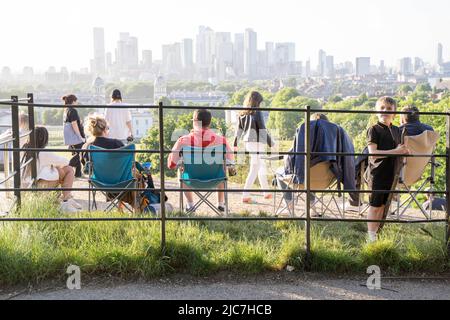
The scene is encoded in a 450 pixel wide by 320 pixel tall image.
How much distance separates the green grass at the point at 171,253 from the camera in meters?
4.83

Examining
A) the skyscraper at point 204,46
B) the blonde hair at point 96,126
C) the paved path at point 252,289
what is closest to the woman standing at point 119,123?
the blonde hair at point 96,126

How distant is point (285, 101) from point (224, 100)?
33.4 feet

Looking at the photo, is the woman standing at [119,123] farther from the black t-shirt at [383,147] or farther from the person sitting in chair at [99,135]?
the black t-shirt at [383,147]

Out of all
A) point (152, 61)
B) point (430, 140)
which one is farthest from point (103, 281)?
point (152, 61)

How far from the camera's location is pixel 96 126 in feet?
24.0

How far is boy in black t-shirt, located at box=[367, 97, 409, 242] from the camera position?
6137 millimetres

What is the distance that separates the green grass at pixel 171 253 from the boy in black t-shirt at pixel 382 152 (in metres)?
0.70

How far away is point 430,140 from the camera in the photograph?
7277 millimetres

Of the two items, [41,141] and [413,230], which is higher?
[41,141]

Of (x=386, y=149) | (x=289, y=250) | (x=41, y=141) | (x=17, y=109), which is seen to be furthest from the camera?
(x=41, y=141)

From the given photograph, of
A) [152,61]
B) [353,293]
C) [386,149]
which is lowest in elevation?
[353,293]
